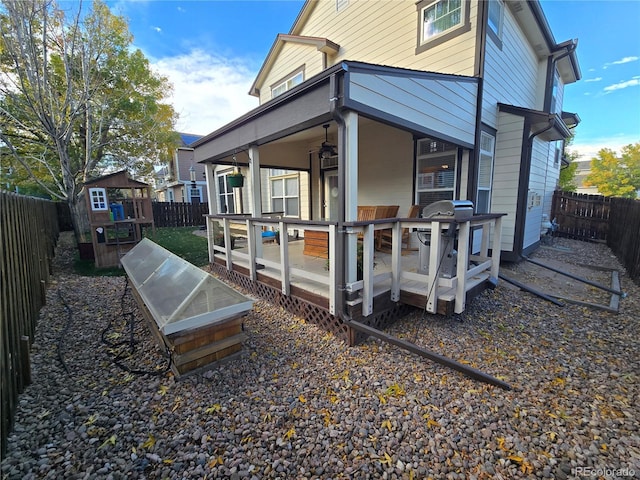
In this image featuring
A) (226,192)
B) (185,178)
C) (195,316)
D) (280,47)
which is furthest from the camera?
(185,178)

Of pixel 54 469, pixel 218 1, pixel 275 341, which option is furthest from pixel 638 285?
pixel 218 1

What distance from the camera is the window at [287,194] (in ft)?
28.1

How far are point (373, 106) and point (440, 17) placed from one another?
151 inches

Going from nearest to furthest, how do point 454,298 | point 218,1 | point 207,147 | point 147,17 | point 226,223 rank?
point 454,298 < point 226,223 < point 207,147 < point 218,1 < point 147,17

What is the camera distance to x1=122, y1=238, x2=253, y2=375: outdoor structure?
8.34ft

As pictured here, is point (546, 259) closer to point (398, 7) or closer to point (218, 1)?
point (398, 7)

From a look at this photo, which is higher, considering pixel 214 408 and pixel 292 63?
pixel 292 63

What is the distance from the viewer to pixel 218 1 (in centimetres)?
854

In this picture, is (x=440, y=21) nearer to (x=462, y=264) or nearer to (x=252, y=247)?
(x=462, y=264)

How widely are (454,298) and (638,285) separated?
4.45m

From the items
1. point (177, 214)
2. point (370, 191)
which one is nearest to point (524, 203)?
point (370, 191)

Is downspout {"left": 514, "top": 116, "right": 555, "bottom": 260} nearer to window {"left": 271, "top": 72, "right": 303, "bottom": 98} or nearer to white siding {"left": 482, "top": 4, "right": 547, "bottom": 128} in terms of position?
white siding {"left": 482, "top": 4, "right": 547, "bottom": 128}

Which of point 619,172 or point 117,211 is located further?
point 619,172

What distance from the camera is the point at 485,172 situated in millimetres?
5859
